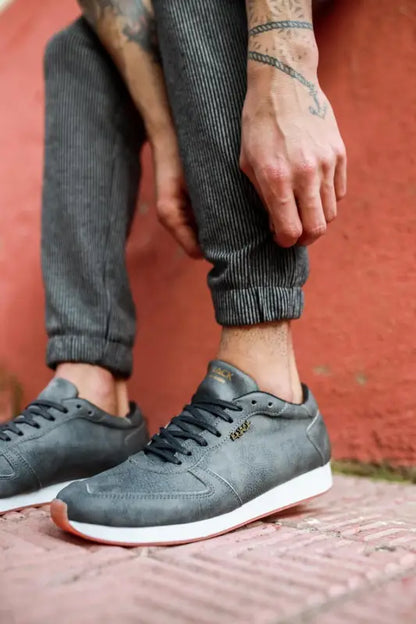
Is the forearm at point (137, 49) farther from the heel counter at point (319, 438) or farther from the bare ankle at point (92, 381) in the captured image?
the heel counter at point (319, 438)

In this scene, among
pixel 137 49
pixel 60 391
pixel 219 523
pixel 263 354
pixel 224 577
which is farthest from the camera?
pixel 137 49

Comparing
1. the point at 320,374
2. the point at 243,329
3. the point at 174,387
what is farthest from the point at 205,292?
the point at 243,329

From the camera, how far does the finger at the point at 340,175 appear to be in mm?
768

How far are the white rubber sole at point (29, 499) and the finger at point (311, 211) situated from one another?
1.82ft

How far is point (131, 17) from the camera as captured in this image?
3.46 ft

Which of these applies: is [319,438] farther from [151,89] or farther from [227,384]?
[151,89]

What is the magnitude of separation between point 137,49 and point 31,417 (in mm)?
690

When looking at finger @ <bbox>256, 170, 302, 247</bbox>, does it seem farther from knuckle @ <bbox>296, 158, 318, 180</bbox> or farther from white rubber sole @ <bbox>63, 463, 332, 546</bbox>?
white rubber sole @ <bbox>63, 463, 332, 546</bbox>

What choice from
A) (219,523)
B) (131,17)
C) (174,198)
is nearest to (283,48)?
(174,198)

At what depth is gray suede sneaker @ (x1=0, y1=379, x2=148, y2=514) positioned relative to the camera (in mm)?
837

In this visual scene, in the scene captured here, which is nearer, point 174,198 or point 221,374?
point 221,374

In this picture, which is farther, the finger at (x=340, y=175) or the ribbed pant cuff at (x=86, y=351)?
the ribbed pant cuff at (x=86, y=351)

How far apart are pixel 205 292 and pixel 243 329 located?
58cm

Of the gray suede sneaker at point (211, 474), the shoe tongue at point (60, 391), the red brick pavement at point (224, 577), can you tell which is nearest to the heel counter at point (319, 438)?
the gray suede sneaker at point (211, 474)
